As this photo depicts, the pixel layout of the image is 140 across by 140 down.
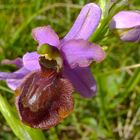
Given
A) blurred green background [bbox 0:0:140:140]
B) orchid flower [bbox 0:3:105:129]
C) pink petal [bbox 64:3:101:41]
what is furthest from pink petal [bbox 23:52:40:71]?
blurred green background [bbox 0:0:140:140]

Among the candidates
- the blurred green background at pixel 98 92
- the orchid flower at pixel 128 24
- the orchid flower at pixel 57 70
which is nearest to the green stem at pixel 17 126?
the orchid flower at pixel 57 70

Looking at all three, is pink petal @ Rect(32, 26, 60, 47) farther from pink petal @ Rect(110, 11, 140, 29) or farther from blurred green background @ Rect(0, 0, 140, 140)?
blurred green background @ Rect(0, 0, 140, 140)

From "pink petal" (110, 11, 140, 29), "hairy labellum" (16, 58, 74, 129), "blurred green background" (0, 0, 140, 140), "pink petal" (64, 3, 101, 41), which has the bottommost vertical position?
"blurred green background" (0, 0, 140, 140)

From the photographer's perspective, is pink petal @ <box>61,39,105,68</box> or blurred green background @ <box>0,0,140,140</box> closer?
pink petal @ <box>61,39,105,68</box>

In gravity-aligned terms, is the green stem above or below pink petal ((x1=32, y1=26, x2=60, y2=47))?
below

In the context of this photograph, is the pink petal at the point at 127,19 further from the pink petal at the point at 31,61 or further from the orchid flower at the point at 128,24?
the pink petal at the point at 31,61

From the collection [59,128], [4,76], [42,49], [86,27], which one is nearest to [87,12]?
[86,27]

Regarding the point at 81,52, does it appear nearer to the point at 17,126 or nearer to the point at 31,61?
the point at 31,61
